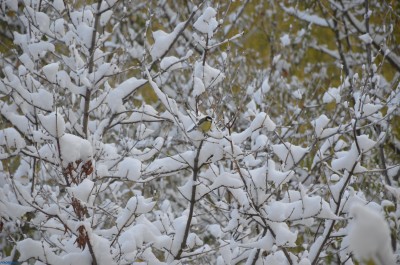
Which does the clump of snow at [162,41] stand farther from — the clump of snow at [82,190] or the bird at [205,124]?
the clump of snow at [82,190]

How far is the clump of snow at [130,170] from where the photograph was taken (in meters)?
2.51

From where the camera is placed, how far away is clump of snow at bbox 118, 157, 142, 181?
2.51 metres

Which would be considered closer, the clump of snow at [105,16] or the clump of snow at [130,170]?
the clump of snow at [130,170]

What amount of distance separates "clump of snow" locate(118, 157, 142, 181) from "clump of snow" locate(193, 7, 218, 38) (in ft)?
2.97

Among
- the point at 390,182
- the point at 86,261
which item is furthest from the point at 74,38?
the point at 390,182

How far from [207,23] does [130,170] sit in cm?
102

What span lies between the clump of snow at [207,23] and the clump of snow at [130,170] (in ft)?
2.97

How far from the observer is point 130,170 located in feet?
8.32

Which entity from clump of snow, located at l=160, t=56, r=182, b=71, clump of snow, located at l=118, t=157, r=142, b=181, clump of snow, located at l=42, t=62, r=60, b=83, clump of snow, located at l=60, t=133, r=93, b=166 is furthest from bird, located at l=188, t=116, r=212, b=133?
clump of snow, located at l=42, t=62, r=60, b=83

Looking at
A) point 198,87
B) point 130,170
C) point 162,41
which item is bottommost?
point 130,170

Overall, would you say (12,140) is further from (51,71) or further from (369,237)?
(369,237)

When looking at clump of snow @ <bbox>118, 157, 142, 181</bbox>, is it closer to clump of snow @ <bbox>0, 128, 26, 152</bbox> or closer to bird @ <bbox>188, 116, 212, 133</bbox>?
bird @ <bbox>188, 116, 212, 133</bbox>

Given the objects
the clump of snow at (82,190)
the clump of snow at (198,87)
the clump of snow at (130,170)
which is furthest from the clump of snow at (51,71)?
the clump of snow at (198,87)

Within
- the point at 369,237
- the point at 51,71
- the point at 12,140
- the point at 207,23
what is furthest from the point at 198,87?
the point at 369,237
